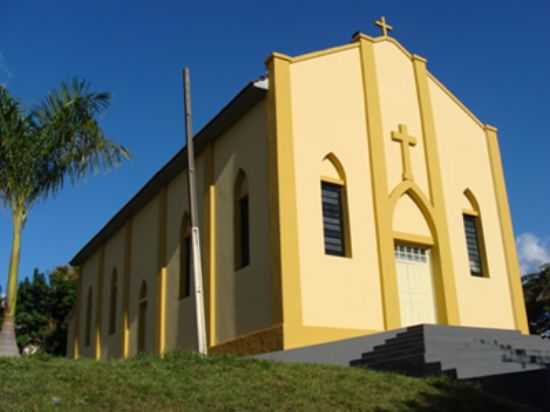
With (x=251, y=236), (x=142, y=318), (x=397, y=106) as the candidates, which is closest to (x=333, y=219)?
(x=251, y=236)

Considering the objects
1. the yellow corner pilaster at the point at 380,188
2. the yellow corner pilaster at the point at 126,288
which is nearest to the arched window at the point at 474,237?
the yellow corner pilaster at the point at 380,188

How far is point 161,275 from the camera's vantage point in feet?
73.8

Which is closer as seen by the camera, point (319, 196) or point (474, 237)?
point (319, 196)

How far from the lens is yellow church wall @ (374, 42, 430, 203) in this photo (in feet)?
58.9

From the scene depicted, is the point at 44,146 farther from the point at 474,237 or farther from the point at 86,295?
the point at 86,295

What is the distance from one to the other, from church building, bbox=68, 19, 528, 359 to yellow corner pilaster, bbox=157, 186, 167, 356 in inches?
2.7

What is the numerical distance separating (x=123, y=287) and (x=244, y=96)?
40.7ft

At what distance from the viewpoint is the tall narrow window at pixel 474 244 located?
19.1 metres

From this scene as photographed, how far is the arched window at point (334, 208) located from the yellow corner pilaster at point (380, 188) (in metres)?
0.93

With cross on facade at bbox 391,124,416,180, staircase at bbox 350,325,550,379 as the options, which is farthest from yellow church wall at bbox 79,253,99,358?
staircase at bbox 350,325,550,379

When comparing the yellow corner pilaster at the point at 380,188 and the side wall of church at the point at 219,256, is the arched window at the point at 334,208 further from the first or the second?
the side wall of church at the point at 219,256

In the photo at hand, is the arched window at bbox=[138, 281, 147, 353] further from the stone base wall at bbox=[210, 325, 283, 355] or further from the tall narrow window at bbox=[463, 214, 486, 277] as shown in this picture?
the tall narrow window at bbox=[463, 214, 486, 277]

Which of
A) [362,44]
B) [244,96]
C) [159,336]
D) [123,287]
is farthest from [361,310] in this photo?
[123,287]

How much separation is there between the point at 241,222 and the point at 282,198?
2.62 metres
